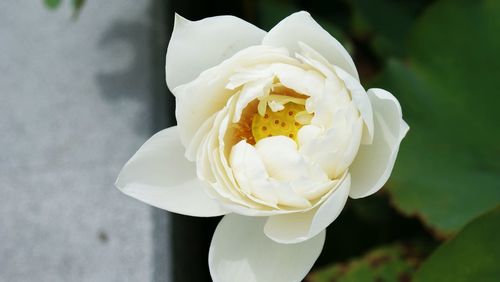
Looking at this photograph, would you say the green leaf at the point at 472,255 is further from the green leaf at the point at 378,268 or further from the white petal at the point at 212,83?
the white petal at the point at 212,83

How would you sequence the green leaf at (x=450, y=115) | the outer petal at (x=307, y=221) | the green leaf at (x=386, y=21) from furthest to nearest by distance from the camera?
the green leaf at (x=386, y=21) < the green leaf at (x=450, y=115) < the outer petal at (x=307, y=221)

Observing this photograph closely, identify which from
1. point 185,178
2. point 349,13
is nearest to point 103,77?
point 185,178

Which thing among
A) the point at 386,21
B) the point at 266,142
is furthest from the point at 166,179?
the point at 386,21

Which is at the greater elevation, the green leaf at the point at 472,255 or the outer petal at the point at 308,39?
the outer petal at the point at 308,39

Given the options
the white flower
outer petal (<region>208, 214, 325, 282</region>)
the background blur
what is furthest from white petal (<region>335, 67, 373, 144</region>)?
the background blur

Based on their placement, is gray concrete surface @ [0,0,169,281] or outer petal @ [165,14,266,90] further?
gray concrete surface @ [0,0,169,281]

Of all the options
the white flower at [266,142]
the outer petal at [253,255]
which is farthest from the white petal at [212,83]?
the outer petal at [253,255]

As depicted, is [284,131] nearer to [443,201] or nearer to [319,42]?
[319,42]

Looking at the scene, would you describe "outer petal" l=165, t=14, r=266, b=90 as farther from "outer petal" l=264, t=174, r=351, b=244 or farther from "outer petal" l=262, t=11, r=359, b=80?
"outer petal" l=264, t=174, r=351, b=244
